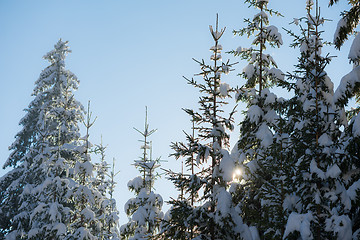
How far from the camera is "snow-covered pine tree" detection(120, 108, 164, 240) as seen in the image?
50.4ft

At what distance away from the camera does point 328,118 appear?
9875 millimetres

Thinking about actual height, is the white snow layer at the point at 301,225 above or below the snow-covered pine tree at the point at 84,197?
below

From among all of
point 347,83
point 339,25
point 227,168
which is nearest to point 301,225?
point 227,168

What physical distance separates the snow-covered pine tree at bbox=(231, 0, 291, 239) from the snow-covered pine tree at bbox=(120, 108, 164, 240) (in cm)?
438

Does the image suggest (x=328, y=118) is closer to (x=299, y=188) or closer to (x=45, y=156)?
(x=299, y=188)

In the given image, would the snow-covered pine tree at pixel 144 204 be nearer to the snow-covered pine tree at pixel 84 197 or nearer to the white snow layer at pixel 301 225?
the snow-covered pine tree at pixel 84 197

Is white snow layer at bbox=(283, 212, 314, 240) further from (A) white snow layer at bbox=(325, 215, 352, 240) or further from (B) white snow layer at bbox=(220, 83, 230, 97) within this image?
(B) white snow layer at bbox=(220, 83, 230, 97)

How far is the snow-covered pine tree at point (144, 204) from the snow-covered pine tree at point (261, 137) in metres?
4.38

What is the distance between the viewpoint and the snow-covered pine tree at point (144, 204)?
15.4 metres

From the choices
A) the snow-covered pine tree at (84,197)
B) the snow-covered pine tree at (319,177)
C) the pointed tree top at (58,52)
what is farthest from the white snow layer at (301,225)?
the pointed tree top at (58,52)

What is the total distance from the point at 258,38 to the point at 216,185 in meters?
8.51

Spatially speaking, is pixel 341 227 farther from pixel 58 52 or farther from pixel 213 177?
pixel 58 52

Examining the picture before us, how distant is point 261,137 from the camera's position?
42.8 feet

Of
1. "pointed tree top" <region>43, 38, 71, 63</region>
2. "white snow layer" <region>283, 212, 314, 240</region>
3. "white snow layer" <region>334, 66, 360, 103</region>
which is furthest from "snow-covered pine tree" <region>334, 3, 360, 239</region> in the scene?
"pointed tree top" <region>43, 38, 71, 63</region>
